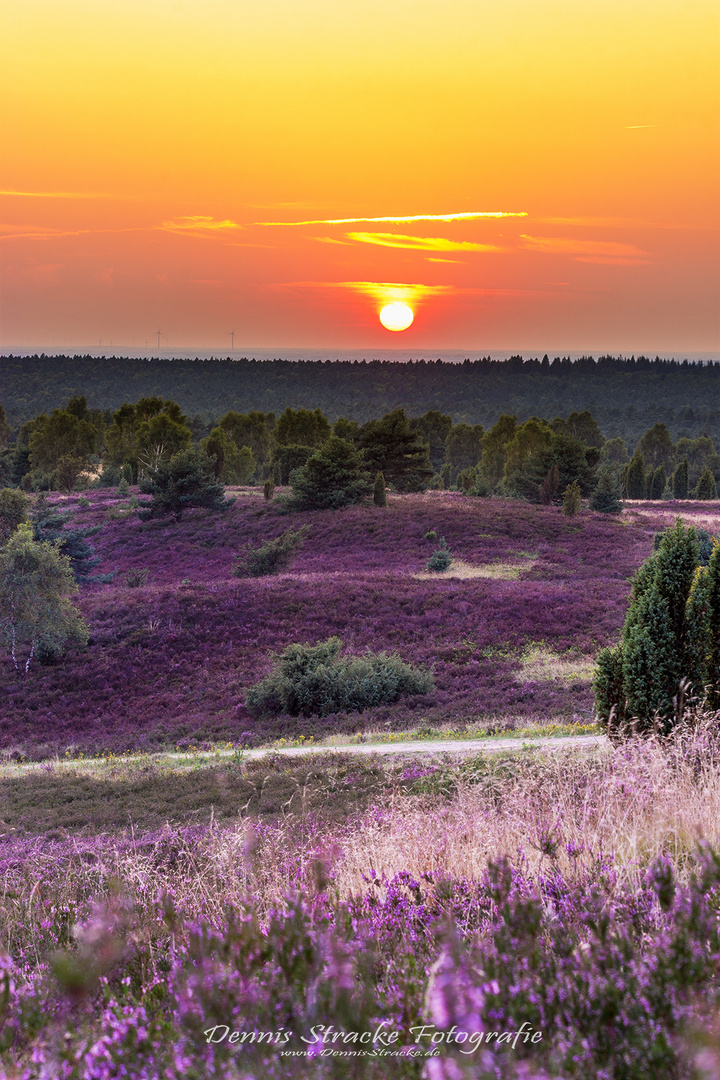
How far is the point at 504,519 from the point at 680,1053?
145 feet

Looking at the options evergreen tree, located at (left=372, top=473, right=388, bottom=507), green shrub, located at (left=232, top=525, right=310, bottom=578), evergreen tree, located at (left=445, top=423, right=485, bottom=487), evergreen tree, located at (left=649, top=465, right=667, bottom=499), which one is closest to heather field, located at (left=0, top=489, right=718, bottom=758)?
green shrub, located at (left=232, top=525, right=310, bottom=578)

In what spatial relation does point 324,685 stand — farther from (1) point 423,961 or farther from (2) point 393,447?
(2) point 393,447

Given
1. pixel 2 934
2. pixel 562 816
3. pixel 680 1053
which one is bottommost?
pixel 2 934

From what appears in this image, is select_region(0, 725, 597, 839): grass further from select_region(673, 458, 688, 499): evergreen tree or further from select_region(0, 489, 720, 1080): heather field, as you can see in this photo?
select_region(673, 458, 688, 499): evergreen tree

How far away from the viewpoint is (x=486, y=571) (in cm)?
3531

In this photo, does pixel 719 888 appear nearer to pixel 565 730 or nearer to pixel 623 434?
pixel 565 730

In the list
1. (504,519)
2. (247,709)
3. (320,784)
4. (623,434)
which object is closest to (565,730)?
(320,784)

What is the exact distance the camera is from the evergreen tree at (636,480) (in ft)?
271

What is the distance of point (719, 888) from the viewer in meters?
2.68

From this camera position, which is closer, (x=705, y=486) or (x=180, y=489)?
(x=180, y=489)

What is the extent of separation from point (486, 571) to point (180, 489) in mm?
25897

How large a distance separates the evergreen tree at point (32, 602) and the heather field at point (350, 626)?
2.77 ft

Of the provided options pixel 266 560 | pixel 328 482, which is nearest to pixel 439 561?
pixel 266 560

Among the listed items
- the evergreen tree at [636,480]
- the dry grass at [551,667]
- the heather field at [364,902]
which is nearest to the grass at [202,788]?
the heather field at [364,902]
